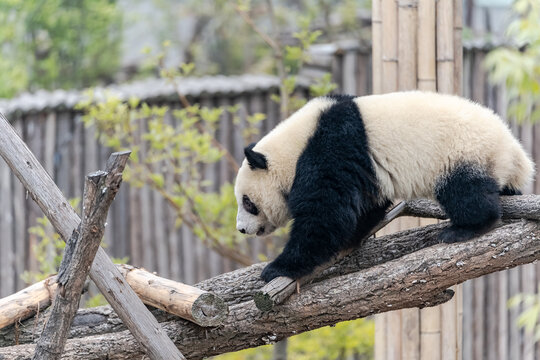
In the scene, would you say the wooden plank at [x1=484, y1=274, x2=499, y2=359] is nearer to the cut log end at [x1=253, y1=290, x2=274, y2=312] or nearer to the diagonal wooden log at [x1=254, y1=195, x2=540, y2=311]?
the diagonal wooden log at [x1=254, y1=195, x2=540, y2=311]

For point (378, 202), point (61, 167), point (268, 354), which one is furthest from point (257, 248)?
point (378, 202)

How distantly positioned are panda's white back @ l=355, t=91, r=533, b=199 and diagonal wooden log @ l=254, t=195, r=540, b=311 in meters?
0.13

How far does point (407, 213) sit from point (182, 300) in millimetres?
1147

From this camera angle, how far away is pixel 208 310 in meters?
2.92

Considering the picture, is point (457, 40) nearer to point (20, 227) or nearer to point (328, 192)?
point (328, 192)

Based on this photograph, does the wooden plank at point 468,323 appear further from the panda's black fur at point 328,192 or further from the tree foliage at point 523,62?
the panda's black fur at point 328,192

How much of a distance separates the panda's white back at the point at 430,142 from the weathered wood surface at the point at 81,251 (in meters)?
1.30

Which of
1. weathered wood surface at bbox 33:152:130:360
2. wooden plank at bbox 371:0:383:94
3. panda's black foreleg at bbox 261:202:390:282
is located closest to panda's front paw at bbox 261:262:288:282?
panda's black foreleg at bbox 261:202:390:282

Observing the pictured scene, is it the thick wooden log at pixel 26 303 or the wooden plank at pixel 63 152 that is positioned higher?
the wooden plank at pixel 63 152

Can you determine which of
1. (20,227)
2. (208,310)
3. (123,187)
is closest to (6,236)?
(20,227)

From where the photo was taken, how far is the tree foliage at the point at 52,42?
846 centimetres

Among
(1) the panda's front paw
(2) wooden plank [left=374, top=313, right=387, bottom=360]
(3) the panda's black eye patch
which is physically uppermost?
(3) the panda's black eye patch

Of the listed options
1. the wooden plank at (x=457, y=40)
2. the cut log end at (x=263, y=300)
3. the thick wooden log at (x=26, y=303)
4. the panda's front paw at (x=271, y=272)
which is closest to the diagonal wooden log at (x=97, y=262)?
the cut log end at (x=263, y=300)

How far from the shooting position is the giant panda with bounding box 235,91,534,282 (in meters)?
3.03
